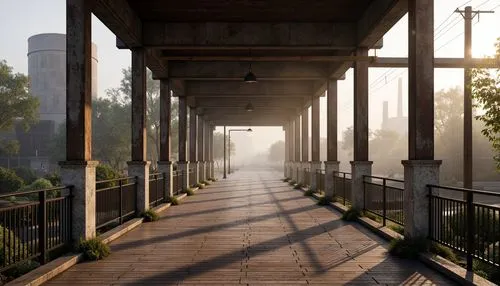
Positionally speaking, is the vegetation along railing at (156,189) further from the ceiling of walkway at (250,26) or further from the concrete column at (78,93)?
the concrete column at (78,93)

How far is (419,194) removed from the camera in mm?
8633

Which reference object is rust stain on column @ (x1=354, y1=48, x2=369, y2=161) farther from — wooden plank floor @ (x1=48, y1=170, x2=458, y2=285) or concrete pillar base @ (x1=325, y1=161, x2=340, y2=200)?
concrete pillar base @ (x1=325, y1=161, x2=340, y2=200)

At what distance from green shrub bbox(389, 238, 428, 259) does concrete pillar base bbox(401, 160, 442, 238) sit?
272 millimetres

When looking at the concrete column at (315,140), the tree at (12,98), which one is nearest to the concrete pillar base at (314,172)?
the concrete column at (315,140)

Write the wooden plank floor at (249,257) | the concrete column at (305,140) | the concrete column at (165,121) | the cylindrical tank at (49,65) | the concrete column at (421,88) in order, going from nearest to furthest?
1. the wooden plank floor at (249,257)
2. the concrete column at (421,88)
3. the concrete column at (165,121)
4. the concrete column at (305,140)
5. the cylindrical tank at (49,65)

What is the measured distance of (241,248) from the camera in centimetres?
895

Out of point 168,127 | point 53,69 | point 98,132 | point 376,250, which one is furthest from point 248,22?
point 53,69

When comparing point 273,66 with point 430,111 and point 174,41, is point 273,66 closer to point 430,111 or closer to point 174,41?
point 174,41

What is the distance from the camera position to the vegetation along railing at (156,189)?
48.6 feet

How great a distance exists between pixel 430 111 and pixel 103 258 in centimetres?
658

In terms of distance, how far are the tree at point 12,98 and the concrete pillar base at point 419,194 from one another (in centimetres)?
4947

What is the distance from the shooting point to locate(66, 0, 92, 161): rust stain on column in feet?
28.5

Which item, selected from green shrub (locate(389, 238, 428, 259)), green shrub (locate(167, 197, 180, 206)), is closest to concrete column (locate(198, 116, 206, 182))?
green shrub (locate(167, 197, 180, 206))

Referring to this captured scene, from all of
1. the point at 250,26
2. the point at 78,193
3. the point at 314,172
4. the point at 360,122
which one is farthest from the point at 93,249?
the point at 314,172
